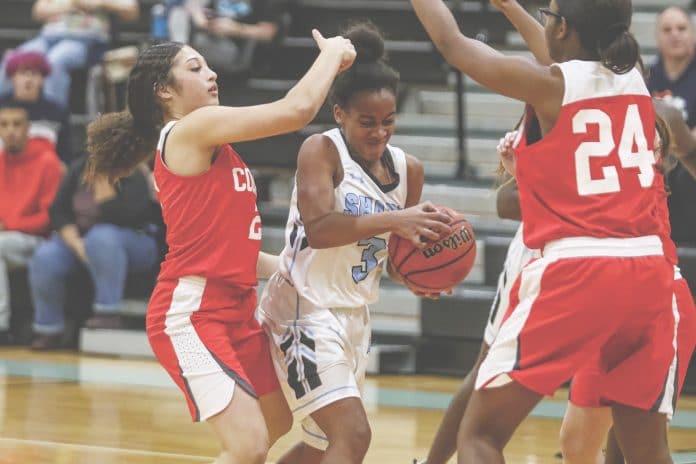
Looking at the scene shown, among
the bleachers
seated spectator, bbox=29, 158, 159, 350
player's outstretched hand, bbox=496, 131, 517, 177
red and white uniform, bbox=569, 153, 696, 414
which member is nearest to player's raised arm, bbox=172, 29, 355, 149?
player's outstretched hand, bbox=496, 131, 517, 177

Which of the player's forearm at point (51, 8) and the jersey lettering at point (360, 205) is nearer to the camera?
the jersey lettering at point (360, 205)

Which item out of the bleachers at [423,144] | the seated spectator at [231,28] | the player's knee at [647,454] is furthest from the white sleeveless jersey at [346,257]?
the seated spectator at [231,28]

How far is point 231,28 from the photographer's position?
30.2 feet

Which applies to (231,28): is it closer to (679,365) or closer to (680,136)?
(680,136)

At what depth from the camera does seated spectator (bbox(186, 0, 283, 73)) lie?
9188mm

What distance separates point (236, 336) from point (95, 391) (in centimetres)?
331

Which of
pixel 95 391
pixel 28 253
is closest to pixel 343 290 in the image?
pixel 95 391

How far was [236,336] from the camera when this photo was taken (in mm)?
4102

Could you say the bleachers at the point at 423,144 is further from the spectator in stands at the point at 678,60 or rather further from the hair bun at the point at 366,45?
the hair bun at the point at 366,45

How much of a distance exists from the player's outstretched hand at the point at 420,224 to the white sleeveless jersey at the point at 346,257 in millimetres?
232

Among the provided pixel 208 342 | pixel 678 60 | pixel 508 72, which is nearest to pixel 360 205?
pixel 208 342

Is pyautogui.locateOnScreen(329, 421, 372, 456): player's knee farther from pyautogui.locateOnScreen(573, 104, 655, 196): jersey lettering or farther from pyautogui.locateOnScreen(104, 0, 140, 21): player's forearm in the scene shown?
pyautogui.locateOnScreen(104, 0, 140, 21): player's forearm

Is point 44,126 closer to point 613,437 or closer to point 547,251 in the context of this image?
point 613,437

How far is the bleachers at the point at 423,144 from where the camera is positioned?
7941 millimetres
